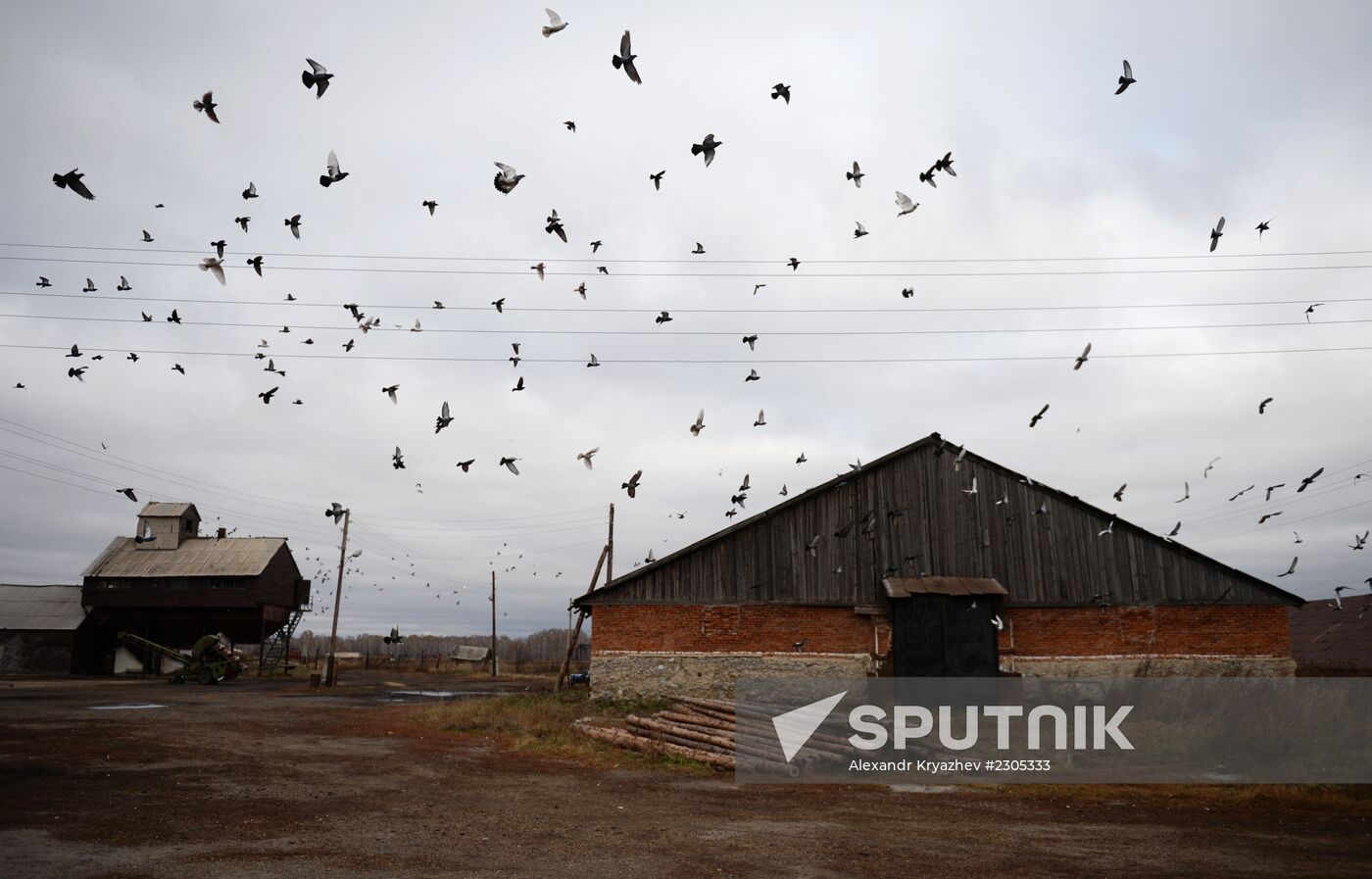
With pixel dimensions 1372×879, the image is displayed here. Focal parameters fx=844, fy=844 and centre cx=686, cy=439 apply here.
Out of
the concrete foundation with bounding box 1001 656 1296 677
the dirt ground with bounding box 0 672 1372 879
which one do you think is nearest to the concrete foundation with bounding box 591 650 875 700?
the concrete foundation with bounding box 1001 656 1296 677

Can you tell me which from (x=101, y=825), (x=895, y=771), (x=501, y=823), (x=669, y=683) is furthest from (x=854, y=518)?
(x=101, y=825)

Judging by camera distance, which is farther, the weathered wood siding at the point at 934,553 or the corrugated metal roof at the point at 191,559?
the corrugated metal roof at the point at 191,559

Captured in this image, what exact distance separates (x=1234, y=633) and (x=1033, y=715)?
8338 mm

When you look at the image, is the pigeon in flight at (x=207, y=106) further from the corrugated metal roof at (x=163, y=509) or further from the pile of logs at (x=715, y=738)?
the corrugated metal roof at (x=163, y=509)

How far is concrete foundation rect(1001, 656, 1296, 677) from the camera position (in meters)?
23.7

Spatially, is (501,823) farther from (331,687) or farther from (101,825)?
(331,687)

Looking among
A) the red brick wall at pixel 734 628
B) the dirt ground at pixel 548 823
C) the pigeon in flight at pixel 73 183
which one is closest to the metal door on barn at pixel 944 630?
the red brick wall at pixel 734 628

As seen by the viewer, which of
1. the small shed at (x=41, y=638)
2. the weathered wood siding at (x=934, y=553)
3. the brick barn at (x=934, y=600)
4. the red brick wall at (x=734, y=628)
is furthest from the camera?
the small shed at (x=41, y=638)

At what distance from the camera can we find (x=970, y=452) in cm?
2577

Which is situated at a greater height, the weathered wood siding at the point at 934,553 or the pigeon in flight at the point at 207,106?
the pigeon in flight at the point at 207,106

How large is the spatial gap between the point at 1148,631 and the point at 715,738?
48.4 feet

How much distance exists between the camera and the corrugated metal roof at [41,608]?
1907 inches

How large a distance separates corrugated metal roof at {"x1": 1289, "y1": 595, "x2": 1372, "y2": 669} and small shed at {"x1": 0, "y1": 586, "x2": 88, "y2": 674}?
63616 millimetres

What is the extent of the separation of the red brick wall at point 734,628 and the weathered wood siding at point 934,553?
0.32 m
